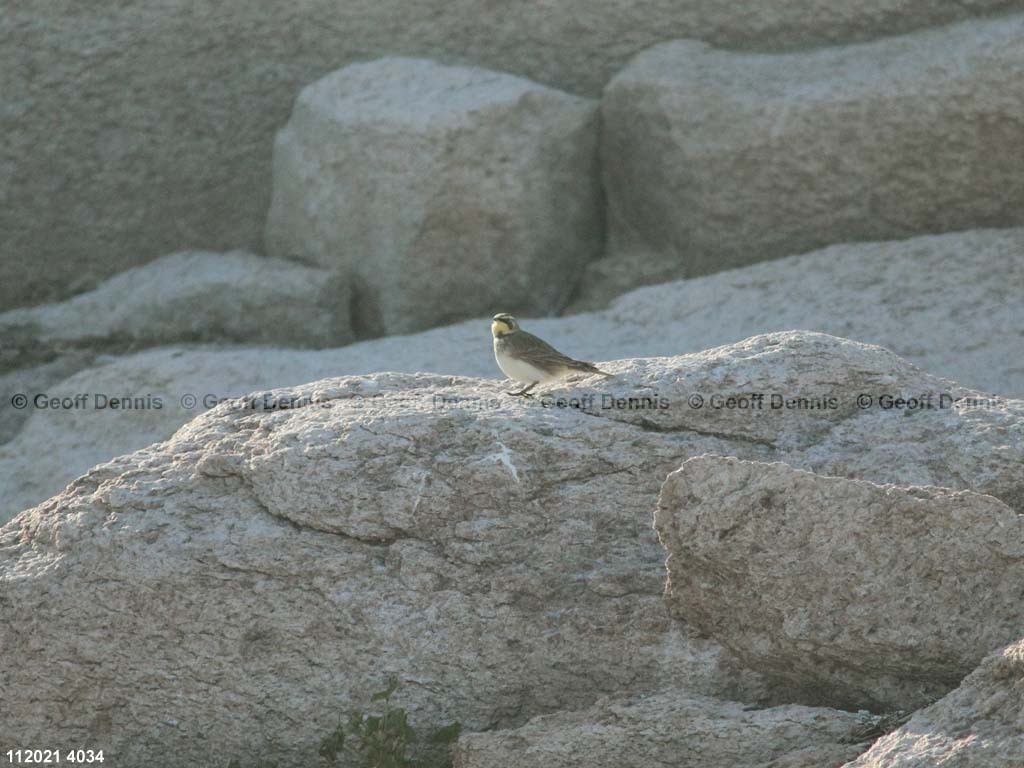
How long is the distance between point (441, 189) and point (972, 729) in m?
6.95

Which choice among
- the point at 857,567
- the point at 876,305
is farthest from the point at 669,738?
the point at 876,305

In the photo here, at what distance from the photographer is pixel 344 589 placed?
5.23 metres

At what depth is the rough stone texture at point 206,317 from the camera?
35.0ft

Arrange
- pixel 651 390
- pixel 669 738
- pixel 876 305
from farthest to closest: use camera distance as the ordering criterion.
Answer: pixel 876 305 → pixel 651 390 → pixel 669 738

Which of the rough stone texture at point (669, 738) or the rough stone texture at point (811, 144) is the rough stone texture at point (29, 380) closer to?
the rough stone texture at point (811, 144)

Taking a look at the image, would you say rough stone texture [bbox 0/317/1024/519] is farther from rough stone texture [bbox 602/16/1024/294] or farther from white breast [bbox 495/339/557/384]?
rough stone texture [bbox 602/16/1024/294]

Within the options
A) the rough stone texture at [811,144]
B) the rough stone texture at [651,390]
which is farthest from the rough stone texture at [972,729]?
the rough stone texture at [811,144]

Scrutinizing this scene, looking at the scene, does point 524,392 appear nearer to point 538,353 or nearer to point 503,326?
point 538,353

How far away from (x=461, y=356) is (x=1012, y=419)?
4.34 meters

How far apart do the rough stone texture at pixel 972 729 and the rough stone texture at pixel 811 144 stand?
20.0ft

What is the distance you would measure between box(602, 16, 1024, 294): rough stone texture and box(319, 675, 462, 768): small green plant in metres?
6.00

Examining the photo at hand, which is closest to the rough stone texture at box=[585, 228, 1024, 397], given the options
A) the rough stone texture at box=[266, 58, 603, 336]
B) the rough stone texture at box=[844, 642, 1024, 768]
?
the rough stone texture at box=[266, 58, 603, 336]

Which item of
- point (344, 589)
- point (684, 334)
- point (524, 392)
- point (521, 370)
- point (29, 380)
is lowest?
point (29, 380)

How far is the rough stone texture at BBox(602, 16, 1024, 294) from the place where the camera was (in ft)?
31.8
